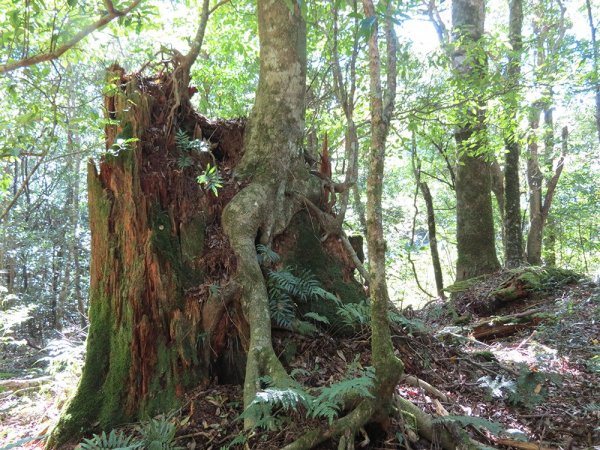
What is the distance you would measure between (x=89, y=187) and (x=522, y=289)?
780 cm

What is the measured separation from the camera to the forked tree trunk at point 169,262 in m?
4.08

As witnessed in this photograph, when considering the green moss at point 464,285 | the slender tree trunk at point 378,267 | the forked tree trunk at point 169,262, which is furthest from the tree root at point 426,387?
the green moss at point 464,285

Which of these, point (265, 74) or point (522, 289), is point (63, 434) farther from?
point (522, 289)

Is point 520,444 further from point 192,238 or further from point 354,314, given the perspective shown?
point 192,238

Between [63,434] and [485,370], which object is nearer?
[63,434]

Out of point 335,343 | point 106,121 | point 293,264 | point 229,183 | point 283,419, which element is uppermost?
point 106,121

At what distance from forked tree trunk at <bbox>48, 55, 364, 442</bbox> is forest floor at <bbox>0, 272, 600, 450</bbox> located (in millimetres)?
393

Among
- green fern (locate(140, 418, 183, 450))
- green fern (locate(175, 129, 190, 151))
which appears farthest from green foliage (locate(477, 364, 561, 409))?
green fern (locate(175, 129, 190, 151))

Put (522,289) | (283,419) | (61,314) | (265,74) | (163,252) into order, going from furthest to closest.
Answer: (61,314)
(522,289)
(265,74)
(163,252)
(283,419)

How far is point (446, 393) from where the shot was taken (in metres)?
4.15

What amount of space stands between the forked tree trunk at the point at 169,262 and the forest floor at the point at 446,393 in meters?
0.39

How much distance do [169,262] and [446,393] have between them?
3066mm

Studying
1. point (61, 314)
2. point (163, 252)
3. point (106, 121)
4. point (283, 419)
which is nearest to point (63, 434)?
point (163, 252)

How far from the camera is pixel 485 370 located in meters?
4.65
